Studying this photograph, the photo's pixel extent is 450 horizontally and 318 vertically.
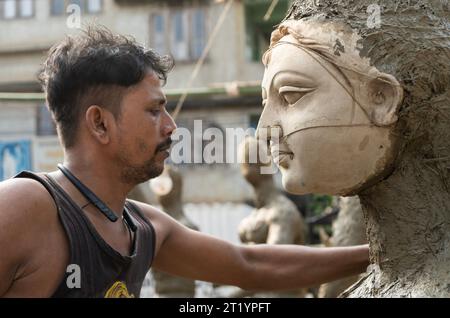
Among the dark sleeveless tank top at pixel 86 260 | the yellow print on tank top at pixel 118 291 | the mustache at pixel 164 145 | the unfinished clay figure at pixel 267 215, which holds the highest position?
the mustache at pixel 164 145

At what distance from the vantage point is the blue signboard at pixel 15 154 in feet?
37.8

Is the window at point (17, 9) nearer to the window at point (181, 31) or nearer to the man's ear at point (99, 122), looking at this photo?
the window at point (181, 31)

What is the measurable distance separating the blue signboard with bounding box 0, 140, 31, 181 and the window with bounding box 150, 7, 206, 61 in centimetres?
274

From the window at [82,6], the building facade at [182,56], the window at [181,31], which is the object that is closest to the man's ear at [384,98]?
the building facade at [182,56]

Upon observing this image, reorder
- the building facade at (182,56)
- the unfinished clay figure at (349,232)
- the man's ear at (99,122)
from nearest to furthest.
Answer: the man's ear at (99,122) → the unfinished clay figure at (349,232) → the building facade at (182,56)

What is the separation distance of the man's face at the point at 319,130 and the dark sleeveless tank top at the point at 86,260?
53cm

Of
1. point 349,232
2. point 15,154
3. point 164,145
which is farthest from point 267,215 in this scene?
point 15,154

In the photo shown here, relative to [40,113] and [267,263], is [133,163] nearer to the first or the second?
[267,263]

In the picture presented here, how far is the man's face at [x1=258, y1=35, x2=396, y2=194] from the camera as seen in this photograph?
2.00m

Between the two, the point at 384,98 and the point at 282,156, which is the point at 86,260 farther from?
the point at 384,98

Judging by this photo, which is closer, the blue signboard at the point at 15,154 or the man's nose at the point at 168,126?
the man's nose at the point at 168,126

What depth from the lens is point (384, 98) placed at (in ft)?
6.54

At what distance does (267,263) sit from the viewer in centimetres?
255

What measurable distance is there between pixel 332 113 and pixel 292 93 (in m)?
0.12
